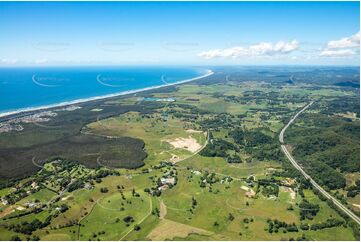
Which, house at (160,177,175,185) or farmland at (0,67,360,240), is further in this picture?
house at (160,177,175,185)

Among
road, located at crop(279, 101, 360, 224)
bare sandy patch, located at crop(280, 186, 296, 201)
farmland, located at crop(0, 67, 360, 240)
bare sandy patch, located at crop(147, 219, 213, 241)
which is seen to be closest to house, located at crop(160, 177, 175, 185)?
farmland, located at crop(0, 67, 360, 240)

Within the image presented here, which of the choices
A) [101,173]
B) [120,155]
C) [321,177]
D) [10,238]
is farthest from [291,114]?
[10,238]

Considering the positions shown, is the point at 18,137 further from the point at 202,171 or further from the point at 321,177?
the point at 321,177

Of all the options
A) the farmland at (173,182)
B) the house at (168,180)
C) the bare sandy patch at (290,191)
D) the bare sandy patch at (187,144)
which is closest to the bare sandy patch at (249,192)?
the farmland at (173,182)

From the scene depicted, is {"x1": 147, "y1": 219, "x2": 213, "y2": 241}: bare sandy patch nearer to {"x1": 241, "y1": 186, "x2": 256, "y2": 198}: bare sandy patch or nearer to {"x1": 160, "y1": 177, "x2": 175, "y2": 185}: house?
{"x1": 160, "y1": 177, "x2": 175, "y2": 185}: house

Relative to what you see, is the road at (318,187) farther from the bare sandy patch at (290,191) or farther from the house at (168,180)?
the house at (168,180)

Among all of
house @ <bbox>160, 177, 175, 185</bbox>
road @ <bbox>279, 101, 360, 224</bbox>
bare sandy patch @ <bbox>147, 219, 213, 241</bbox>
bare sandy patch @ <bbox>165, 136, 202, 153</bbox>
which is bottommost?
bare sandy patch @ <bbox>147, 219, 213, 241</bbox>
